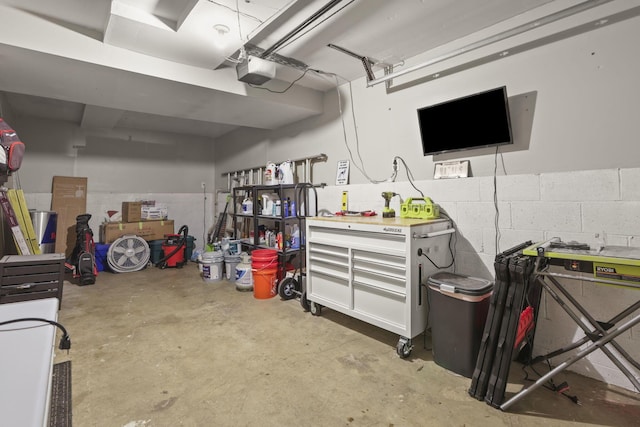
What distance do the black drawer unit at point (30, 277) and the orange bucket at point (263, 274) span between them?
186 cm

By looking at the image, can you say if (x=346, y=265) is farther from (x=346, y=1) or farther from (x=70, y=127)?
(x=70, y=127)

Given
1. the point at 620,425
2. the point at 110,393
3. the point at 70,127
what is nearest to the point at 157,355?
the point at 110,393

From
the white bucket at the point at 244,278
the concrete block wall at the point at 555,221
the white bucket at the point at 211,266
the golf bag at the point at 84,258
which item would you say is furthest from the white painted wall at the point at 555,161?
the golf bag at the point at 84,258

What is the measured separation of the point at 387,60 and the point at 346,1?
1.06 m

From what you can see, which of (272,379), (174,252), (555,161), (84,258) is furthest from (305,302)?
(84,258)

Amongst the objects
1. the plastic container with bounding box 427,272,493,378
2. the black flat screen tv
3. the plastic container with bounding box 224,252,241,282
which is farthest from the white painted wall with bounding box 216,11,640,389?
the plastic container with bounding box 224,252,241,282

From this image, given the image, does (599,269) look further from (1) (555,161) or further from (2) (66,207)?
(2) (66,207)

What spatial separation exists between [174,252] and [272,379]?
3.83m

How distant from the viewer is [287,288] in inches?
136

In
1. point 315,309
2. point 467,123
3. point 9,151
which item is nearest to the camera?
point 9,151

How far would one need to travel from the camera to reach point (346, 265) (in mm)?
2648

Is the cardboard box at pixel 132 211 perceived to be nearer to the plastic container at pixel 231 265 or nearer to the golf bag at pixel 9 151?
the plastic container at pixel 231 265

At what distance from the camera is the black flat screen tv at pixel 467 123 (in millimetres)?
2326

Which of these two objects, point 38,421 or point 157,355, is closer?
point 38,421
